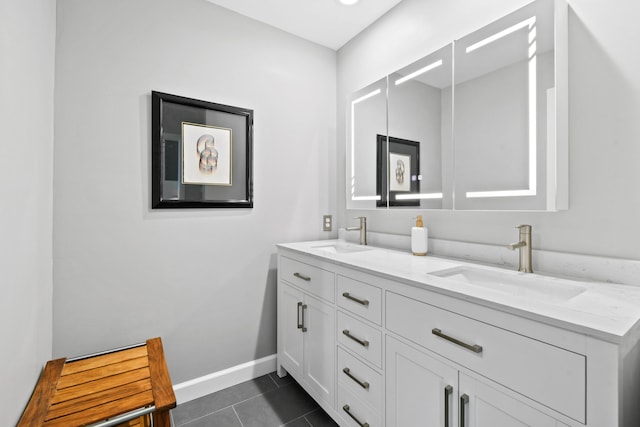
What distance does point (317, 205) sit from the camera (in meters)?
2.30

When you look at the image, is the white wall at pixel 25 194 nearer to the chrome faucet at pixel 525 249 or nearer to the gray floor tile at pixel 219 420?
the gray floor tile at pixel 219 420

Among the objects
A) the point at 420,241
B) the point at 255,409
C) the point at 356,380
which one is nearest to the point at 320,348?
the point at 356,380

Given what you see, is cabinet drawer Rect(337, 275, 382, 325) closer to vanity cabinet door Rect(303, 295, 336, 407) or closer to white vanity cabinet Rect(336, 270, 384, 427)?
white vanity cabinet Rect(336, 270, 384, 427)

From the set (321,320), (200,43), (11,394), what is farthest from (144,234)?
(200,43)

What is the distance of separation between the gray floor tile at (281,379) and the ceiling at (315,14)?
2.44 meters

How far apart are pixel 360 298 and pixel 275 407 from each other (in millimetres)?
949

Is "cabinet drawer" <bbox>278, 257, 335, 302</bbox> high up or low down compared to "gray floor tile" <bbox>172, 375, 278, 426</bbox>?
up

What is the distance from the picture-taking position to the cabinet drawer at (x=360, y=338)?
1.20 metres

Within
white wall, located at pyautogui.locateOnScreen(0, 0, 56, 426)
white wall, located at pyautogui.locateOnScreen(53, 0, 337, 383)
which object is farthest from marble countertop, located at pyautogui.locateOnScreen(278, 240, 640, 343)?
white wall, located at pyautogui.locateOnScreen(0, 0, 56, 426)

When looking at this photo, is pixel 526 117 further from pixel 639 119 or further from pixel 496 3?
pixel 496 3

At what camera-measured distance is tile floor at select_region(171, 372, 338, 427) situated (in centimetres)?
156

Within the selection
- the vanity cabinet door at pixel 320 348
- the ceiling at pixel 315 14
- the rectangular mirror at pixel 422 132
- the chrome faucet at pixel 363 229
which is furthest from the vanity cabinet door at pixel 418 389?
the ceiling at pixel 315 14

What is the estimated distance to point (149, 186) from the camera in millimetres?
1631

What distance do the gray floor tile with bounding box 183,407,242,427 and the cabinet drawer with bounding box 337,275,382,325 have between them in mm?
893
